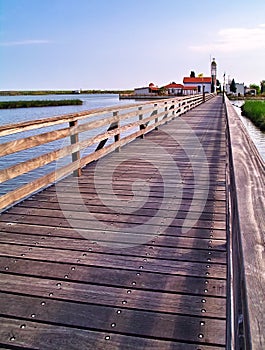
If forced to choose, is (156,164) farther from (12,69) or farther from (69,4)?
(12,69)

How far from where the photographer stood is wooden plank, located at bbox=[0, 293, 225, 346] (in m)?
1.97

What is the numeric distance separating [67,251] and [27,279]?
46cm

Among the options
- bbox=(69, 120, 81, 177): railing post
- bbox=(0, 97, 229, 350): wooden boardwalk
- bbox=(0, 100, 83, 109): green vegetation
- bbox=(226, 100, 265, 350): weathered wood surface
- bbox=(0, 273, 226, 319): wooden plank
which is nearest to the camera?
bbox=(226, 100, 265, 350): weathered wood surface

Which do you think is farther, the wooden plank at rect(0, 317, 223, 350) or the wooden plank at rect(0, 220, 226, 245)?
the wooden plank at rect(0, 220, 226, 245)

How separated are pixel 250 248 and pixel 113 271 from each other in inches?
57.6

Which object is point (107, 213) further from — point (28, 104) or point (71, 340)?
point (28, 104)

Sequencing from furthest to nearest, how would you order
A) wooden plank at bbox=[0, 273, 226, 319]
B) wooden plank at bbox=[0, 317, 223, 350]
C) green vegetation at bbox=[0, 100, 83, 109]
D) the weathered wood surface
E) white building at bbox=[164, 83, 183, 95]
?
white building at bbox=[164, 83, 183, 95], green vegetation at bbox=[0, 100, 83, 109], wooden plank at bbox=[0, 273, 226, 319], wooden plank at bbox=[0, 317, 223, 350], the weathered wood surface

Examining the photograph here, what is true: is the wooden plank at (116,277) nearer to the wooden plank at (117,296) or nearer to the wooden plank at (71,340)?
the wooden plank at (117,296)

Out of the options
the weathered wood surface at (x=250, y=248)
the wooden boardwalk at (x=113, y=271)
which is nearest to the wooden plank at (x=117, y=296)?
the wooden boardwalk at (x=113, y=271)

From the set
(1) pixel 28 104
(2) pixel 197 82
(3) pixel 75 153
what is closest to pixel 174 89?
(2) pixel 197 82

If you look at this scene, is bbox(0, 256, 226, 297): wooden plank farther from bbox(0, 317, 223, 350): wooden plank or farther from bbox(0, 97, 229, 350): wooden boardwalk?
bbox(0, 317, 223, 350): wooden plank

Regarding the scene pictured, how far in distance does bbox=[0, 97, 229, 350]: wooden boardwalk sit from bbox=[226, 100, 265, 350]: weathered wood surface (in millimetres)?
651

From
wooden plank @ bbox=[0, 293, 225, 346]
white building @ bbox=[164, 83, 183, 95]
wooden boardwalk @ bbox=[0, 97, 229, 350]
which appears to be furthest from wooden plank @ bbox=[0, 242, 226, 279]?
white building @ bbox=[164, 83, 183, 95]

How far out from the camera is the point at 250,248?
131 cm
